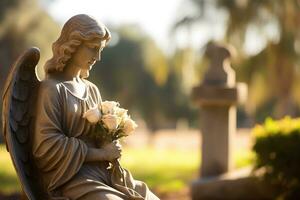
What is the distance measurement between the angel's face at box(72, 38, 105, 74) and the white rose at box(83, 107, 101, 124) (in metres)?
0.43

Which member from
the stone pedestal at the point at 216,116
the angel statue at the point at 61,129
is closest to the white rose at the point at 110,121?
the angel statue at the point at 61,129

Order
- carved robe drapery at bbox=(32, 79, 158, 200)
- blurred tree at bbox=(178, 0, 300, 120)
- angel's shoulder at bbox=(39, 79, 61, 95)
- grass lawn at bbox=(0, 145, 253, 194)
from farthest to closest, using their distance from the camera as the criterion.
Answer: blurred tree at bbox=(178, 0, 300, 120)
grass lawn at bbox=(0, 145, 253, 194)
angel's shoulder at bbox=(39, 79, 61, 95)
carved robe drapery at bbox=(32, 79, 158, 200)

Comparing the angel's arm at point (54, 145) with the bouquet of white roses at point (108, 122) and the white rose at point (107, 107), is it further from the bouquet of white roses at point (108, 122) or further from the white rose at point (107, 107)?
the white rose at point (107, 107)

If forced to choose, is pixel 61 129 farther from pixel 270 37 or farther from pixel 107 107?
pixel 270 37

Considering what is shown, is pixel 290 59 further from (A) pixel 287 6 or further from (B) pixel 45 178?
(B) pixel 45 178

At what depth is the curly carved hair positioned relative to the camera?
17.7 ft

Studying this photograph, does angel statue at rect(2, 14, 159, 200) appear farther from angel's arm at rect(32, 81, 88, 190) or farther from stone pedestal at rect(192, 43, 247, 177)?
stone pedestal at rect(192, 43, 247, 177)

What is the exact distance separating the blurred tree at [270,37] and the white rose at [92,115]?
59.5 ft

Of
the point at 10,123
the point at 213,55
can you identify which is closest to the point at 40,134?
the point at 10,123

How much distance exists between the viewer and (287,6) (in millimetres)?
22969

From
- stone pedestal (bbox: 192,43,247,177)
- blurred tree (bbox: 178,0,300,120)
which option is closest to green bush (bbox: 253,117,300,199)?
stone pedestal (bbox: 192,43,247,177)

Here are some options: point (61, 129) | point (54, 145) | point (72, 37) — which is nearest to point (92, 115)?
point (61, 129)

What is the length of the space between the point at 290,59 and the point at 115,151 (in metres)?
18.4

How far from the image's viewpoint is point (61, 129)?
535 cm
